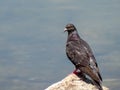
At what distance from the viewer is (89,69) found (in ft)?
64.1

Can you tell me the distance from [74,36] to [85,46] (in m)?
1.69

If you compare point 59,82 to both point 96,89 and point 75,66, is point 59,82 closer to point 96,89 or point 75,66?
point 96,89

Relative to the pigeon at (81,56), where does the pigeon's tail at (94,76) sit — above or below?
below

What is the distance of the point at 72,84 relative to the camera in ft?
57.2

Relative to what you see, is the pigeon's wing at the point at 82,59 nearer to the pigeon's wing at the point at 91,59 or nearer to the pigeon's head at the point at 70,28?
the pigeon's wing at the point at 91,59

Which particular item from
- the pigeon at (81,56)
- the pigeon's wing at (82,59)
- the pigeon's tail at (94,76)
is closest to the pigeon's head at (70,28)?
the pigeon at (81,56)

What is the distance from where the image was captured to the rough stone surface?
56.5 feet

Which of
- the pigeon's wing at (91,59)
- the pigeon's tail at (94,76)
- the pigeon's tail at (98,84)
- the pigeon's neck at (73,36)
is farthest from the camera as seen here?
the pigeon's neck at (73,36)

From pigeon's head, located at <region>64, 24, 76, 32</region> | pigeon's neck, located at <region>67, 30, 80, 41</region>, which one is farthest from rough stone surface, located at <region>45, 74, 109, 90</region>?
pigeon's head, located at <region>64, 24, 76, 32</region>

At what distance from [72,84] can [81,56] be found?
10.9 feet

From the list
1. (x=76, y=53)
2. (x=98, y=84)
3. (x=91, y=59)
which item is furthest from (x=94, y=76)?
(x=76, y=53)

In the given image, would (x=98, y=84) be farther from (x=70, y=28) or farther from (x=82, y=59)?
(x=70, y=28)

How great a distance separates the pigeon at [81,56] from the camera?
19.1 metres

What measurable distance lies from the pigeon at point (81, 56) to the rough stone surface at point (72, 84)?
537 mm
